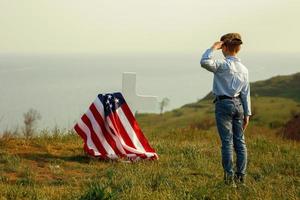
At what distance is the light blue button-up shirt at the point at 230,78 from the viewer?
7.02 m

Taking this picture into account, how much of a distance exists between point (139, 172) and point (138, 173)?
0.30ft

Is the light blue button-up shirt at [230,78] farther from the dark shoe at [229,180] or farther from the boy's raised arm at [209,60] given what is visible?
the dark shoe at [229,180]

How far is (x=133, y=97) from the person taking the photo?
10391 millimetres

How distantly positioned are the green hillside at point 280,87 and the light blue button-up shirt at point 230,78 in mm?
82051

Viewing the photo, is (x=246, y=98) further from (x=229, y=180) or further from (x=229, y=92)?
(x=229, y=180)

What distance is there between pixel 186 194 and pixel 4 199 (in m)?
2.06

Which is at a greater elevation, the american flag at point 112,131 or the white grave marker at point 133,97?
the white grave marker at point 133,97

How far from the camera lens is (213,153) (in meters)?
9.93

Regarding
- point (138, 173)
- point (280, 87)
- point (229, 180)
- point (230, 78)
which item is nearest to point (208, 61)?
point (230, 78)

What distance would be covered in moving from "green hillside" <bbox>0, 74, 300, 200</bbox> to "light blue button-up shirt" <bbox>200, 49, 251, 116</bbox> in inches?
46.1

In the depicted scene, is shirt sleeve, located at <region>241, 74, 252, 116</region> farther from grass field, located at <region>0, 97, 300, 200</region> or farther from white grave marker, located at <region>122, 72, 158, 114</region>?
white grave marker, located at <region>122, 72, 158, 114</region>

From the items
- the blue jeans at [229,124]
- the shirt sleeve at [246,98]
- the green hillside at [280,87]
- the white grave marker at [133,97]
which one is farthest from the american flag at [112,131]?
the green hillside at [280,87]

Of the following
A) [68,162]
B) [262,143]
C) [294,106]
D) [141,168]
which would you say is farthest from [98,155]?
[294,106]

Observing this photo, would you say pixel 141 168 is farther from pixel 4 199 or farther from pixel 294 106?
pixel 294 106
